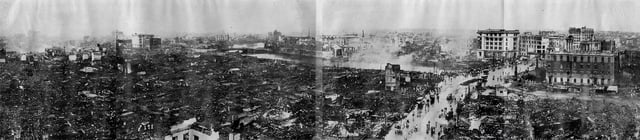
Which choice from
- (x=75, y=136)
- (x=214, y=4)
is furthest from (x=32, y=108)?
(x=214, y=4)

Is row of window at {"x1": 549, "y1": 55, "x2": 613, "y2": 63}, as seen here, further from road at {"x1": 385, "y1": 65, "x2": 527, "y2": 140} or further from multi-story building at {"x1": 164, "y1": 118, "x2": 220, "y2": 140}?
multi-story building at {"x1": 164, "y1": 118, "x2": 220, "y2": 140}

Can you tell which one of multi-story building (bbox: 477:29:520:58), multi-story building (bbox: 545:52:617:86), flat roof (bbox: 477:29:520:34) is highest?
flat roof (bbox: 477:29:520:34)

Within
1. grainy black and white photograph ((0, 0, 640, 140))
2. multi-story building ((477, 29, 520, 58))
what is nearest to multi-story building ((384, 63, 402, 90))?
grainy black and white photograph ((0, 0, 640, 140))

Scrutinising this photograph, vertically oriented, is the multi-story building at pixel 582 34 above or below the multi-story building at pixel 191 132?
above

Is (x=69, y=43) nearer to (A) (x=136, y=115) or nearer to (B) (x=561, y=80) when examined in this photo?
(A) (x=136, y=115)

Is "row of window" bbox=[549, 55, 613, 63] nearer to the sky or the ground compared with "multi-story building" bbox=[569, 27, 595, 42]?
nearer to the ground

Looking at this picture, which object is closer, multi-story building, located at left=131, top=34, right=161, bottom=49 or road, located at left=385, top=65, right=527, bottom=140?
multi-story building, located at left=131, top=34, right=161, bottom=49

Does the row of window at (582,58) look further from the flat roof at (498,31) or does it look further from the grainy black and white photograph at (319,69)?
the flat roof at (498,31)

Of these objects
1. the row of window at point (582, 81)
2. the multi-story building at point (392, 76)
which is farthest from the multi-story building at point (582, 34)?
the multi-story building at point (392, 76)
